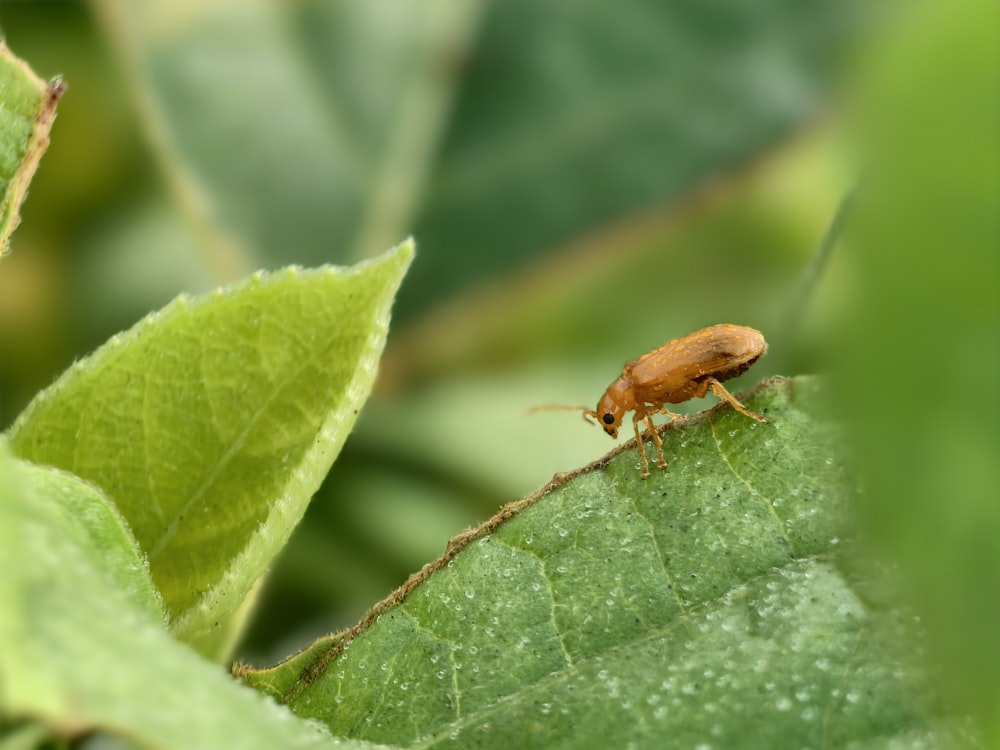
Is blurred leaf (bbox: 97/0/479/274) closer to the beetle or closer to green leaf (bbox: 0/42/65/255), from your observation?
the beetle

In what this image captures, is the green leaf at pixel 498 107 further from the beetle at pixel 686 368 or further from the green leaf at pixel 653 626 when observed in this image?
the green leaf at pixel 653 626

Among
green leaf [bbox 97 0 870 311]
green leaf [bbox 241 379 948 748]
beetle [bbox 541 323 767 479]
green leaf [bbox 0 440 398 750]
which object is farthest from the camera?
green leaf [bbox 97 0 870 311]

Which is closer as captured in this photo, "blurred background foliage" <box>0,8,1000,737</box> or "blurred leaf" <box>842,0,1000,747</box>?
"blurred leaf" <box>842,0,1000,747</box>

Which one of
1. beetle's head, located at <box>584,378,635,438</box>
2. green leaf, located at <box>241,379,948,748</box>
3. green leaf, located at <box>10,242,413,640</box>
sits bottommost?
beetle's head, located at <box>584,378,635,438</box>

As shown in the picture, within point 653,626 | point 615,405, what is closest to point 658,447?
point 653,626

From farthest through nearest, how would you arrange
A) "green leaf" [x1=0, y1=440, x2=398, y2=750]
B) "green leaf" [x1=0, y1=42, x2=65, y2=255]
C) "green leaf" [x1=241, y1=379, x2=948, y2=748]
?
"green leaf" [x1=0, y1=42, x2=65, y2=255] → "green leaf" [x1=241, y1=379, x2=948, y2=748] → "green leaf" [x1=0, y1=440, x2=398, y2=750]

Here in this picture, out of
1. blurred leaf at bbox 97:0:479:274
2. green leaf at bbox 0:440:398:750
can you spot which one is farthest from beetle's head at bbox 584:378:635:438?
green leaf at bbox 0:440:398:750

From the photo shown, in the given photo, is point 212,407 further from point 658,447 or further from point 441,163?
point 441,163
